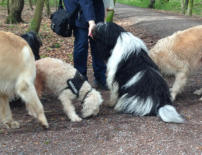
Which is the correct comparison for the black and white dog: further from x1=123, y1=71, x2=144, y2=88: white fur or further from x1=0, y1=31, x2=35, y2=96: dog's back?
x1=0, y1=31, x2=35, y2=96: dog's back

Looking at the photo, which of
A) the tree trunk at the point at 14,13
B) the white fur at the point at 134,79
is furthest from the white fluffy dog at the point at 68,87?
the tree trunk at the point at 14,13

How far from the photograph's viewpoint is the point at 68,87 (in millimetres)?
4082

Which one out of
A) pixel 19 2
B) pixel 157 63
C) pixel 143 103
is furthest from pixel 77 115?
pixel 19 2

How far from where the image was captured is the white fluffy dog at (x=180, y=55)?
4539 mm

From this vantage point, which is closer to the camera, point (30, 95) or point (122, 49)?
point (30, 95)

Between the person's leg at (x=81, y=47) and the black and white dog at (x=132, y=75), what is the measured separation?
57 cm

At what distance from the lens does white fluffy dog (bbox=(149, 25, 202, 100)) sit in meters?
4.54

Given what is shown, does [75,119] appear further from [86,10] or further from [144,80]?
[86,10]

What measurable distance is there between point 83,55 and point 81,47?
0.17 m

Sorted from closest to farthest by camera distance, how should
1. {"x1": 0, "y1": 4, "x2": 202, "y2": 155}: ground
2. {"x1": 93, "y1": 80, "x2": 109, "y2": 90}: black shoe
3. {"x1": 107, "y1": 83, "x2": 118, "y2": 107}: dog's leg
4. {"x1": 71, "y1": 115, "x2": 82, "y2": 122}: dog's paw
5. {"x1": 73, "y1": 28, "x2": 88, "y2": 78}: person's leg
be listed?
{"x1": 0, "y1": 4, "x2": 202, "y2": 155}: ground
{"x1": 71, "y1": 115, "x2": 82, "y2": 122}: dog's paw
{"x1": 107, "y1": 83, "x2": 118, "y2": 107}: dog's leg
{"x1": 73, "y1": 28, "x2": 88, "y2": 78}: person's leg
{"x1": 93, "y1": 80, "x2": 109, "y2": 90}: black shoe

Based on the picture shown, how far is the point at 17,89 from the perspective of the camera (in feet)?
10.6

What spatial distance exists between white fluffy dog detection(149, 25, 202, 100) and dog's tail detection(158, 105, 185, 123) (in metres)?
0.87

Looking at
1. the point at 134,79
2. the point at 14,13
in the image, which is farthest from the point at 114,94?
the point at 14,13

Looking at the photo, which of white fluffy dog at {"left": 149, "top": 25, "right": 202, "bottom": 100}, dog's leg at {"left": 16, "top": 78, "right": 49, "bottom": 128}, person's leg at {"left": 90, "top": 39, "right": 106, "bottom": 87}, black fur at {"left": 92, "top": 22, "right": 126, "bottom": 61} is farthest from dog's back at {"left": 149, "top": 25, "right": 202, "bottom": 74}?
dog's leg at {"left": 16, "top": 78, "right": 49, "bottom": 128}
